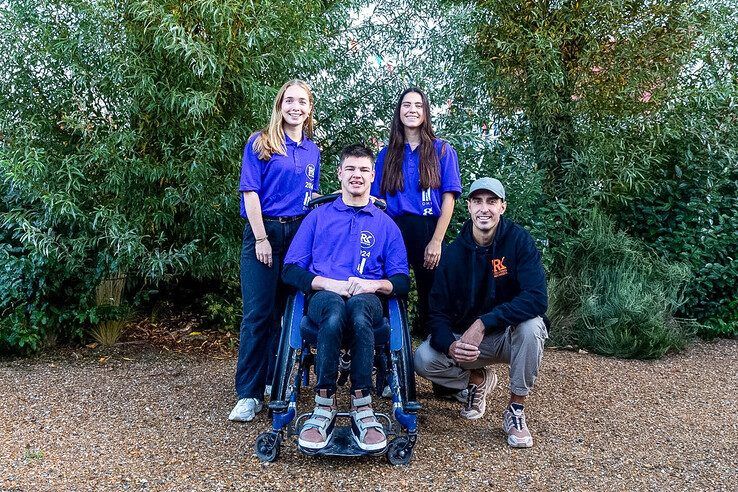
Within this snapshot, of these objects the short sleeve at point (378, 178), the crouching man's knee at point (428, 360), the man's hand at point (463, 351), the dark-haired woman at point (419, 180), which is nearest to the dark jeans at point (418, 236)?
the dark-haired woman at point (419, 180)

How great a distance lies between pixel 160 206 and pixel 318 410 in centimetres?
→ 230

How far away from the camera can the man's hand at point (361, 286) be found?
339 centimetres

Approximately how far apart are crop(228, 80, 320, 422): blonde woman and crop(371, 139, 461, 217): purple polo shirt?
49 centimetres

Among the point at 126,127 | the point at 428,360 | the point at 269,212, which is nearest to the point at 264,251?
the point at 269,212

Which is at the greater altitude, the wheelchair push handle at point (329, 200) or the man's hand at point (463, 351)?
the wheelchair push handle at point (329, 200)

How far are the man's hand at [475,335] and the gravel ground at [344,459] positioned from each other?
0.50 metres

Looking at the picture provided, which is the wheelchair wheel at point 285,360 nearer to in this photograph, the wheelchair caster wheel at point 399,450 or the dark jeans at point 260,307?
the dark jeans at point 260,307

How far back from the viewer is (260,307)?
12.5 ft

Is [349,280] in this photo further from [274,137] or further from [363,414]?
[274,137]

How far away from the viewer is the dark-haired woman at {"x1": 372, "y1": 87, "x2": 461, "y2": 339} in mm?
3936

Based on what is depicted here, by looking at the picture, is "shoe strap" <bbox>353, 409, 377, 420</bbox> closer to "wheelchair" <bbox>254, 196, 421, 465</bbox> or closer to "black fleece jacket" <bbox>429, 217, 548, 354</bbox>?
"wheelchair" <bbox>254, 196, 421, 465</bbox>

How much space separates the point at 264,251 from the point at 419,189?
93 centimetres

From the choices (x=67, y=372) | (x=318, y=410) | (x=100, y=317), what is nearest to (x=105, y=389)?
(x=67, y=372)

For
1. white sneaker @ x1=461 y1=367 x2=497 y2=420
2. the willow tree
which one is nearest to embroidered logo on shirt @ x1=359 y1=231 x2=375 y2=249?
white sneaker @ x1=461 y1=367 x2=497 y2=420
